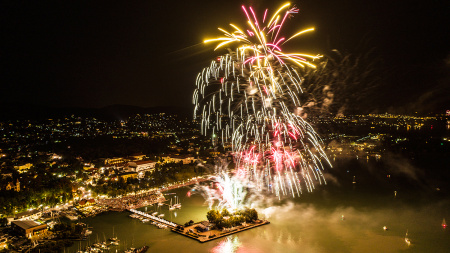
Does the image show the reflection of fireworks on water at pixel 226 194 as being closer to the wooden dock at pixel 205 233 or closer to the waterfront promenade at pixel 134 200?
the wooden dock at pixel 205 233

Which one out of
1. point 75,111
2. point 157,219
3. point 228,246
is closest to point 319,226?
point 228,246

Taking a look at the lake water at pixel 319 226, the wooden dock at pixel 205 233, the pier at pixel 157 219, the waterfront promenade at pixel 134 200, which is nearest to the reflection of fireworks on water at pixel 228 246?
the lake water at pixel 319 226

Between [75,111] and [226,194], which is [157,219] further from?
[75,111]

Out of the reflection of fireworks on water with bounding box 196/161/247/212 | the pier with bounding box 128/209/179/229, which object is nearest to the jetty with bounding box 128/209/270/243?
the pier with bounding box 128/209/179/229

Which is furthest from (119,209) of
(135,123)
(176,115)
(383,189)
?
(135,123)

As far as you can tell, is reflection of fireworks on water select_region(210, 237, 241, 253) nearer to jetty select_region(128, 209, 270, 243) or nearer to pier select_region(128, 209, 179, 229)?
jetty select_region(128, 209, 270, 243)
